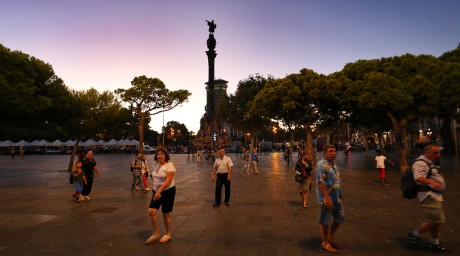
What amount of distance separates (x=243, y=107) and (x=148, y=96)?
39.0ft

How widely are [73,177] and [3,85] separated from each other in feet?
26.9

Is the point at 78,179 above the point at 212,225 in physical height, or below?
above

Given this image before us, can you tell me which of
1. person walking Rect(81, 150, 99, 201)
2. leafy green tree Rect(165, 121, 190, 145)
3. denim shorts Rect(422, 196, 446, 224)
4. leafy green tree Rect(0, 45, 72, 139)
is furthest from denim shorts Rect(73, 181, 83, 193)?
leafy green tree Rect(165, 121, 190, 145)

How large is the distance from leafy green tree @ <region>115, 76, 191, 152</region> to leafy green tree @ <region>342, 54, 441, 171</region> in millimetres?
23551

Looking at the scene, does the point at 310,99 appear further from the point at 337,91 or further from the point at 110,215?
the point at 110,215

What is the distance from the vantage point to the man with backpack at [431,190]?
5.19m

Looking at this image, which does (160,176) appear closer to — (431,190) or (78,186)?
(431,190)

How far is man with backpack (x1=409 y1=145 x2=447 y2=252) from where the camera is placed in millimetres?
5188

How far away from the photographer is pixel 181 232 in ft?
21.9

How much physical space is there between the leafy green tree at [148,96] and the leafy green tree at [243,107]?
22.2ft

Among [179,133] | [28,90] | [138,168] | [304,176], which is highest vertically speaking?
[179,133]

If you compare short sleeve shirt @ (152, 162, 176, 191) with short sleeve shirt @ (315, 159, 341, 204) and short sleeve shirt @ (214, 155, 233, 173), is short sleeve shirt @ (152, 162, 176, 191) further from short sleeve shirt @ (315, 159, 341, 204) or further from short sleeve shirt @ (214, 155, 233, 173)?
short sleeve shirt @ (214, 155, 233, 173)

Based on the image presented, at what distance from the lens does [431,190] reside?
5.23 m

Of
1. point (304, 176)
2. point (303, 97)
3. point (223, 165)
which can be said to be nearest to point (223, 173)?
point (223, 165)
